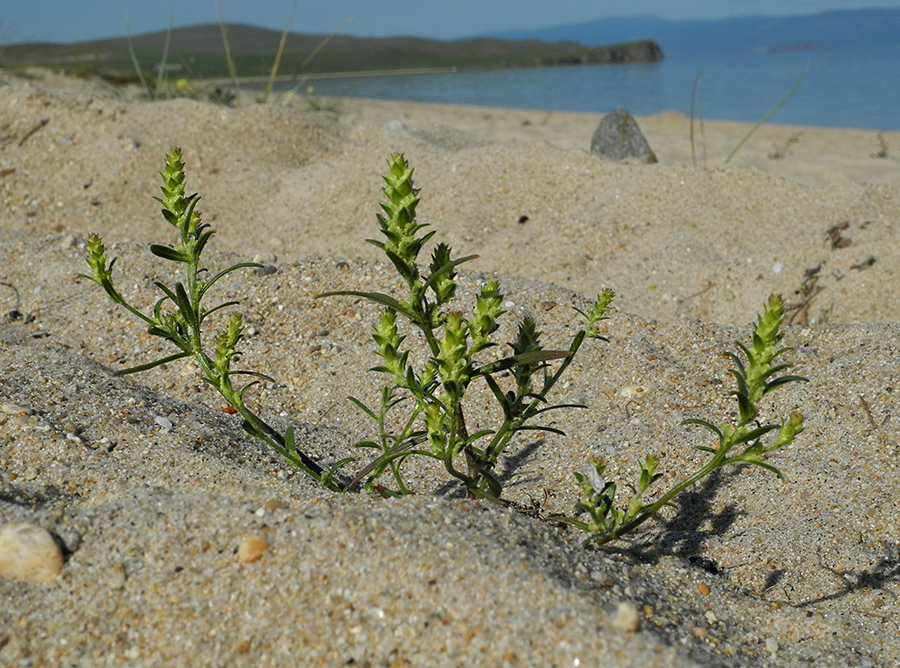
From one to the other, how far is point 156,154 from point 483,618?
560 centimetres

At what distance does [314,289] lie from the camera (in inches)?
135

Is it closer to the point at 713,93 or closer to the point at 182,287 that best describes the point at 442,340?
the point at 182,287

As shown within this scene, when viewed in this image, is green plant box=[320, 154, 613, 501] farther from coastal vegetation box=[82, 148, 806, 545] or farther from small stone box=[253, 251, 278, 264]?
small stone box=[253, 251, 278, 264]

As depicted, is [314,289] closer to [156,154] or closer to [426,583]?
[426,583]

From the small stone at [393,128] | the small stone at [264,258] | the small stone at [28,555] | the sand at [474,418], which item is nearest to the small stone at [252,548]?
the sand at [474,418]

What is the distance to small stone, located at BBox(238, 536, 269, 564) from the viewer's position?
5.12ft

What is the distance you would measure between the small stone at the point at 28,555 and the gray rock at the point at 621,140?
603 cm

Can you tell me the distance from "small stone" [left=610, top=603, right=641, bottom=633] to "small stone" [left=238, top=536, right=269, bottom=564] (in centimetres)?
73

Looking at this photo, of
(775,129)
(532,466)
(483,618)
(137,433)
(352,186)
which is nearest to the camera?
(483,618)

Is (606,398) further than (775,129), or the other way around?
(775,129)

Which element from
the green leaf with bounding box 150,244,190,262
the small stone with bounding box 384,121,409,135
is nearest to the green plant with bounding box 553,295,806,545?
the green leaf with bounding box 150,244,190,262

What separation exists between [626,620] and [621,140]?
19.8ft

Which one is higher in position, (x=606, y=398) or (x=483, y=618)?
(x=483, y=618)

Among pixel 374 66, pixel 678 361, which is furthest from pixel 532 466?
pixel 374 66
